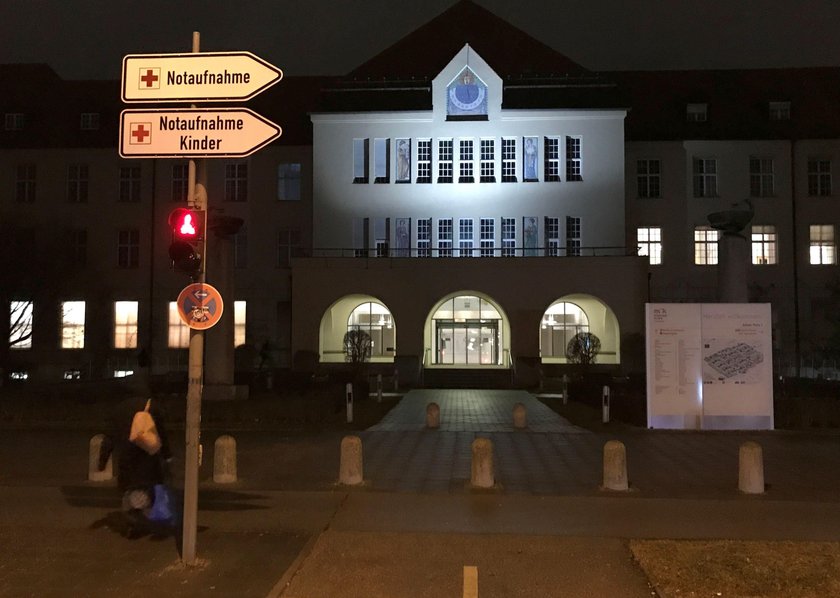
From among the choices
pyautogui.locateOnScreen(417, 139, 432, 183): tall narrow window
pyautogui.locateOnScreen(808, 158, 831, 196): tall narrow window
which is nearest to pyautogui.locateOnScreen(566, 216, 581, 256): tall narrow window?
pyautogui.locateOnScreen(417, 139, 432, 183): tall narrow window

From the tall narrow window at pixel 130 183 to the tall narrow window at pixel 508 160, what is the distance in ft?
71.0

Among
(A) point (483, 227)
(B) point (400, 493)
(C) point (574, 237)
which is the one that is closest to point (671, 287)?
(C) point (574, 237)

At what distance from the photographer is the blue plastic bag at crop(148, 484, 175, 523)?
8156mm

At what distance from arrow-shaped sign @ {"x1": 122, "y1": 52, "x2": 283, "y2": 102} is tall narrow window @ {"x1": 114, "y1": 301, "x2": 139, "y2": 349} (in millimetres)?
38370

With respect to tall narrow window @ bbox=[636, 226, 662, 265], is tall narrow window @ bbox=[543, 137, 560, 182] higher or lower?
higher

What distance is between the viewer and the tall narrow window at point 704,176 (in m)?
43.3

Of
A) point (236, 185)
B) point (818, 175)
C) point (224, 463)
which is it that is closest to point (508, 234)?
point (236, 185)

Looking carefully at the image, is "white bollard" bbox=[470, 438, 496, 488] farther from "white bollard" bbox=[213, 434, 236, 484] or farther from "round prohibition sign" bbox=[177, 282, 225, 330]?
"round prohibition sign" bbox=[177, 282, 225, 330]

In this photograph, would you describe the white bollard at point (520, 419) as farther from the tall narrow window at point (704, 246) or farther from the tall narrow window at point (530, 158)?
the tall narrow window at point (704, 246)

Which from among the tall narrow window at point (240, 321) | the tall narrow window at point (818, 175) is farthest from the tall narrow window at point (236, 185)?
the tall narrow window at point (818, 175)

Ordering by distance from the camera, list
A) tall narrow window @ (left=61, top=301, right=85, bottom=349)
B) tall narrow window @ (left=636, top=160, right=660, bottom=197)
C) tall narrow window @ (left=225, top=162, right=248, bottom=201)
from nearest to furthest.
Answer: tall narrow window @ (left=61, top=301, right=85, bottom=349), tall narrow window @ (left=636, top=160, right=660, bottom=197), tall narrow window @ (left=225, top=162, right=248, bottom=201)

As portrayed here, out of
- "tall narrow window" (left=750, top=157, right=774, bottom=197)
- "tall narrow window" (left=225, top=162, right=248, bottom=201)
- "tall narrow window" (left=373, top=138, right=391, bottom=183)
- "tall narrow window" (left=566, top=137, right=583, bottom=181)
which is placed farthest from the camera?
"tall narrow window" (left=225, top=162, right=248, bottom=201)

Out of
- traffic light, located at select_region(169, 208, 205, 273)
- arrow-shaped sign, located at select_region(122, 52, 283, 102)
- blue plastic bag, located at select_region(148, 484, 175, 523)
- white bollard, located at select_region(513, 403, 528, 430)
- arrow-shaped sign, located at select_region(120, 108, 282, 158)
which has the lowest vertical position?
white bollard, located at select_region(513, 403, 528, 430)

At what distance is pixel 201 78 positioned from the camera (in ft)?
23.7
